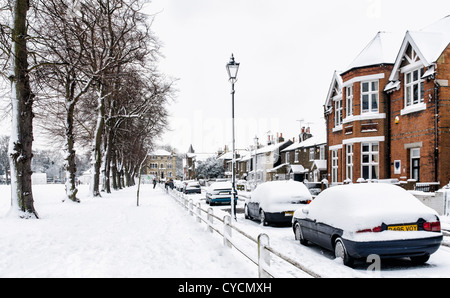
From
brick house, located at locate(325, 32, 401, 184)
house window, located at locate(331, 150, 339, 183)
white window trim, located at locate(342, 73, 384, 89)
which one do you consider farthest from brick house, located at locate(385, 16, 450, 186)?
house window, located at locate(331, 150, 339, 183)

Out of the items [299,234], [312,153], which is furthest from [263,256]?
[312,153]

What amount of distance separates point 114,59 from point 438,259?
54.9ft

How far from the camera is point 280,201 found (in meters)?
12.7

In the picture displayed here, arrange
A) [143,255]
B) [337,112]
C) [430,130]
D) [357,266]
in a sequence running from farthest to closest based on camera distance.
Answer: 1. [337,112]
2. [430,130]
3. [143,255]
4. [357,266]

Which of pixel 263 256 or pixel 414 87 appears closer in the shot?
pixel 263 256

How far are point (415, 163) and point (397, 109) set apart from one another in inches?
136

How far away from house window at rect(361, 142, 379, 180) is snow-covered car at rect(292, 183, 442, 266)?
17.0 metres

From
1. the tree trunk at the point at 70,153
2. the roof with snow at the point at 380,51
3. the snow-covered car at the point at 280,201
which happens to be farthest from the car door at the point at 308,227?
the roof with snow at the point at 380,51

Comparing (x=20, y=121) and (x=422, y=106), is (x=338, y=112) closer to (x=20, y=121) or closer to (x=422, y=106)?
(x=422, y=106)

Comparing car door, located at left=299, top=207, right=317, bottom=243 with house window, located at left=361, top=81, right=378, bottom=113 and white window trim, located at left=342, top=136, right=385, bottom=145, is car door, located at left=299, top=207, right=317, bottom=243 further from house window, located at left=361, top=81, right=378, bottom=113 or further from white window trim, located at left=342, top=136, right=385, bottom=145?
house window, located at left=361, top=81, right=378, bottom=113

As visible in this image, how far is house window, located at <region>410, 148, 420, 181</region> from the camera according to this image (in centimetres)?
2028

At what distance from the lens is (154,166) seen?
482 ft

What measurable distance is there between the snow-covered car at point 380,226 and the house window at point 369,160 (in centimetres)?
1701

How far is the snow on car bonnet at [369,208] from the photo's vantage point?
260 inches
